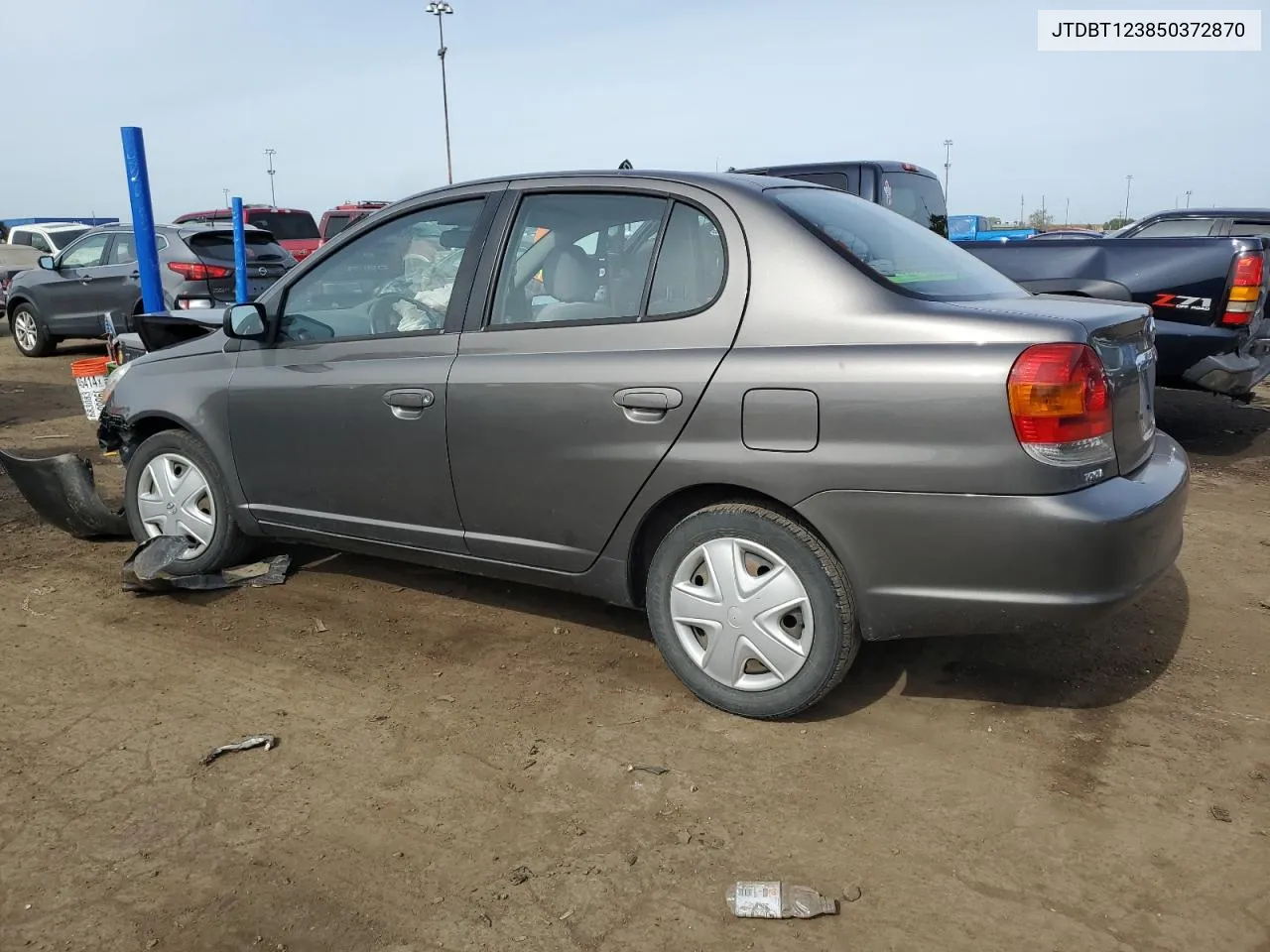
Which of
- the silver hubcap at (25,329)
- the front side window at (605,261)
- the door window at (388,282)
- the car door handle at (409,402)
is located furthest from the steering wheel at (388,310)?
the silver hubcap at (25,329)

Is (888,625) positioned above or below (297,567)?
above

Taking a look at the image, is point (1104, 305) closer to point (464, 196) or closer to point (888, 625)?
point (888, 625)

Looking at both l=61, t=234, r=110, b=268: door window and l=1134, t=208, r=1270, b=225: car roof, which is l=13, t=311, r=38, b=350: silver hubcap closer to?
l=61, t=234, r=110, b=268: door window

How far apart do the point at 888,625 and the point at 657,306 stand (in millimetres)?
1249

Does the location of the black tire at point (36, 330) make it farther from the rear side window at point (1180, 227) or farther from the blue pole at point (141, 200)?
the rear side window at point (1180, 227)

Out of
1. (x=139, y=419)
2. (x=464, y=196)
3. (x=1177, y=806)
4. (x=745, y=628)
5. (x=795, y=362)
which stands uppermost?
(x=464, y=196)

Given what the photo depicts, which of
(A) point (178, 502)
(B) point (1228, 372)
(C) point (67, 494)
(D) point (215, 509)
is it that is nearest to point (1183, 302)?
(B) point (1228, 372)

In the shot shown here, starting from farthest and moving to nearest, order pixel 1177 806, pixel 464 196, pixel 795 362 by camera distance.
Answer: pixel 464 196 < pixel 795 362 < pixel 1177 806

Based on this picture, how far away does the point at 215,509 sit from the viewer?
4.53m

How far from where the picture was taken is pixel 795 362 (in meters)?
2.97

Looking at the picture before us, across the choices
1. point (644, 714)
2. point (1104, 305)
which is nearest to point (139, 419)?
point (644, 714)

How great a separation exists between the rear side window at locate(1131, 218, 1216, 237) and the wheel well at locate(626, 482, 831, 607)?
8.95 meters

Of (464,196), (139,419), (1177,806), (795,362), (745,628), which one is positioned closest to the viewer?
(1177,806)

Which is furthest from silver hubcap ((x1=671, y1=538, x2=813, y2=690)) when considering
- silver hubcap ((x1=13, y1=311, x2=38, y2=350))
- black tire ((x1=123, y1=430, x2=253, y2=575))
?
silver hubcap ((x1=13, y1=311, x2=38, y2=350))
